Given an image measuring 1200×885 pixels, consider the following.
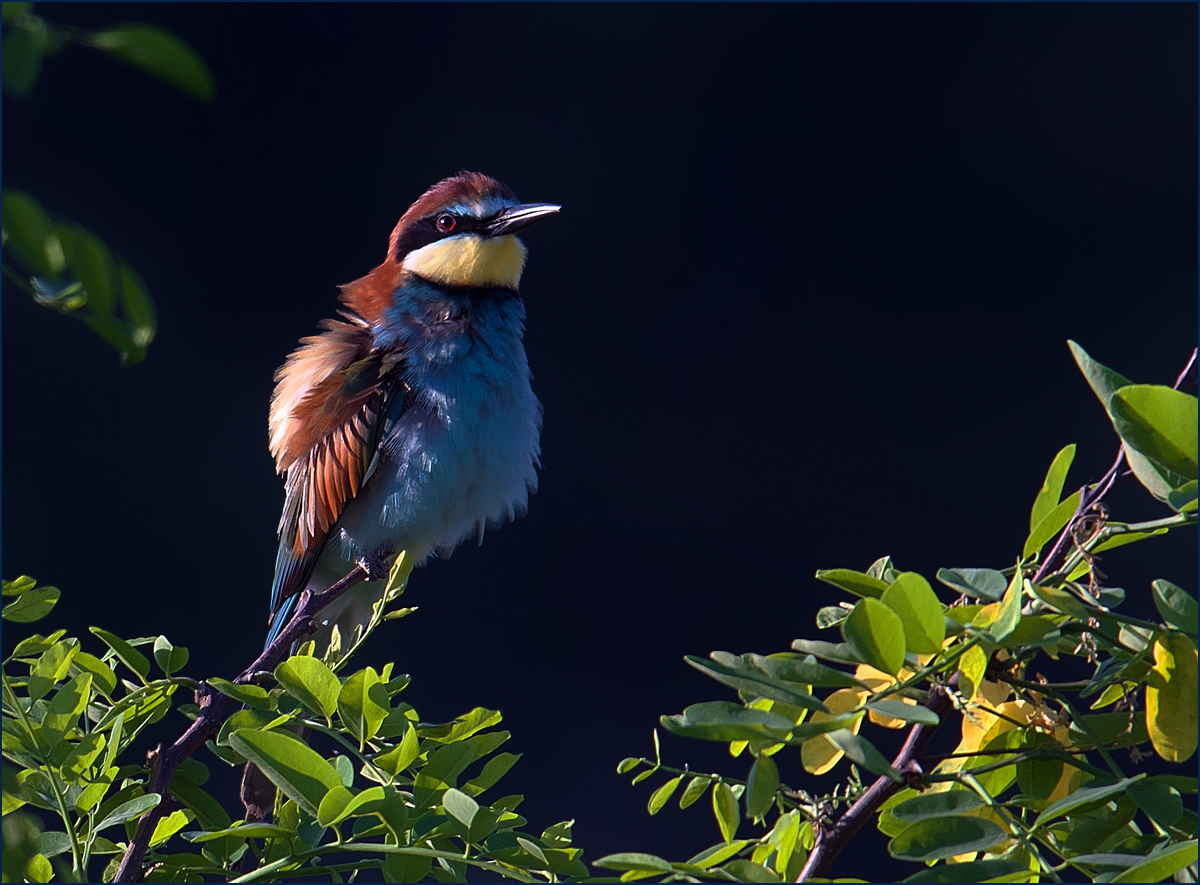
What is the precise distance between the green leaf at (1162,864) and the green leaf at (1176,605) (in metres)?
0.05

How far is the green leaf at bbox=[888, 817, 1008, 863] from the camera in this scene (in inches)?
9.4

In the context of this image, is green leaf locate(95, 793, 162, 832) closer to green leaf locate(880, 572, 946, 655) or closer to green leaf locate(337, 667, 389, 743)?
green leaf locate(337, 667, 389, 743)

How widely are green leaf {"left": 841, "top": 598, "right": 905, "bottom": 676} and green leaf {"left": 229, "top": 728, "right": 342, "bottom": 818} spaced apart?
138 mm

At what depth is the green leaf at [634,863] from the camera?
9.0 inches

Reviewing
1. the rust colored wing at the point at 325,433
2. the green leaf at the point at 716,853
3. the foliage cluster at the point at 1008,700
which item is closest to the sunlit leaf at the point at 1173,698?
the foliage cluster at the point at 1008,700

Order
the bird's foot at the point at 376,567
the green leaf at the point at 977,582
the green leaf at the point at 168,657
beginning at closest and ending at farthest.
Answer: the green leaf at the point at 977,582 → the green leaf at the point at 168,657 → the bird's foot at the point at 376,567

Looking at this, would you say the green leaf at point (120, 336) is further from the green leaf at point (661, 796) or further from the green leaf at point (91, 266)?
the green leaf at point (661, 796)

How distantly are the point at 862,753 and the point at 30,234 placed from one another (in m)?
0.19

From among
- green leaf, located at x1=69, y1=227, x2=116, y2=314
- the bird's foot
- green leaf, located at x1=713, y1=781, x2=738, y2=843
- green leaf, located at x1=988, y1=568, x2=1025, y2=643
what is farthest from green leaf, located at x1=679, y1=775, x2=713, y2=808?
the bird's foot

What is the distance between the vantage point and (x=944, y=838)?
0.24 metres

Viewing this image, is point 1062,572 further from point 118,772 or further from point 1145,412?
point 118,772

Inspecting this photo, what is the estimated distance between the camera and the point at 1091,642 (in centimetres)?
25

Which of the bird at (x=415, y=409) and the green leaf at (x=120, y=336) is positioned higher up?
the green leaf at (x=120, y=336)

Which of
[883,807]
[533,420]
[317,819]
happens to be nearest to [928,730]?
[883,807]
